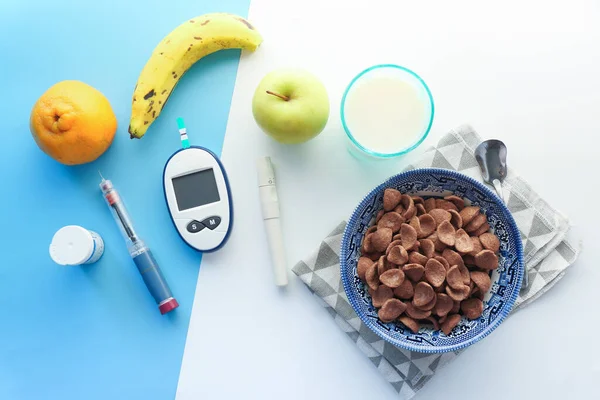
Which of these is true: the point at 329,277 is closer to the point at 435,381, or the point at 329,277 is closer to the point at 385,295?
the point at 385,295

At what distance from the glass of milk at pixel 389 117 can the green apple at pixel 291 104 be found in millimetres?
53

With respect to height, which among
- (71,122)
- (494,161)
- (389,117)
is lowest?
(494,161)

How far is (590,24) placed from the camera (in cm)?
86

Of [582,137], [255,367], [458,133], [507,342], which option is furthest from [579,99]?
[255,367]

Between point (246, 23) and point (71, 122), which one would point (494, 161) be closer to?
point (246, 23)

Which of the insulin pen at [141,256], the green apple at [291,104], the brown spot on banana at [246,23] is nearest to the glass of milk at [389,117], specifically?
the green apple at [291,104]

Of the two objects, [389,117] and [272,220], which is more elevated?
[389,117]

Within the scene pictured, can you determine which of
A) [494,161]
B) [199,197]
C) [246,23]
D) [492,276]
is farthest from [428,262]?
[246,23]

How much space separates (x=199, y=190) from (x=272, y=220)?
0.13 meters

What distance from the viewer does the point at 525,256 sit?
2.68 ft

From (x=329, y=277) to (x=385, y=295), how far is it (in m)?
0.12

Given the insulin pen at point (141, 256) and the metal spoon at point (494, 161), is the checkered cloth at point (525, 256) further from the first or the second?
the insulin pen at point (141, 256)

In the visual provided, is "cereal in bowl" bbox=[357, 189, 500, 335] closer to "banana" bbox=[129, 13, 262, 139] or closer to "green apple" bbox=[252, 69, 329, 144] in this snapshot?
"green apple" bbox=[252, 69, 329, 144]

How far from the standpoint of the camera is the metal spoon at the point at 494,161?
823mm
